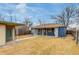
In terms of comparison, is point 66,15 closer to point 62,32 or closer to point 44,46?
point 62,32

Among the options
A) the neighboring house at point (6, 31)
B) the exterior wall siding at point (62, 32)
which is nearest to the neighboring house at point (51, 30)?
the exterior wall siding at point (62, 32)

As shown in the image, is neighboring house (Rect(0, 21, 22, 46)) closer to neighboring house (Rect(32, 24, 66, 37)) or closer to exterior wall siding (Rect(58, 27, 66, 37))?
neighboring house (Rect(32, 24, 66, 37))

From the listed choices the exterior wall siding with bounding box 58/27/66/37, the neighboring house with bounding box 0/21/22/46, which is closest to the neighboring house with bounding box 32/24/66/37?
the exterior wall siding with bounding box 58/27/66/37

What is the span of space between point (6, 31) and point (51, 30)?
1.68ft

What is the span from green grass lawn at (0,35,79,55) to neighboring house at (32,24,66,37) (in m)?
0.05

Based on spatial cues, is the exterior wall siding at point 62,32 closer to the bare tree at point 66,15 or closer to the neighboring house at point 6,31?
the bare tree at point 66,15

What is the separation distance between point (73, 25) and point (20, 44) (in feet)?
2.10

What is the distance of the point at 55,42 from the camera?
93.4 inches

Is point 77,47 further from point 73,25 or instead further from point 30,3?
point 30,3

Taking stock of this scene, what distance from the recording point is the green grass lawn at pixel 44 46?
7.71 feet

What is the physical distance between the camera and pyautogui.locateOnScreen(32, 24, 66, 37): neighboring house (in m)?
2.38

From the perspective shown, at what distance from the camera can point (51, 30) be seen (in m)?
2.38

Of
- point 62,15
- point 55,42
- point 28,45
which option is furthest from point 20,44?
point 62,15

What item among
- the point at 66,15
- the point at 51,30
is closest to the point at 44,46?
the point at 51,30
